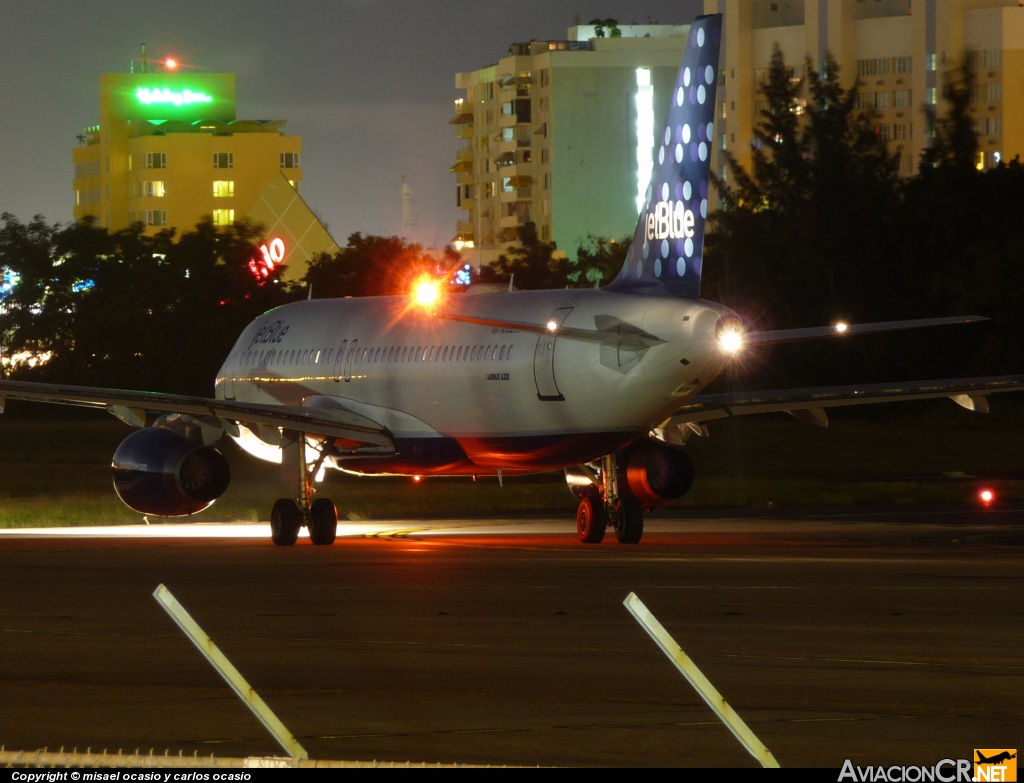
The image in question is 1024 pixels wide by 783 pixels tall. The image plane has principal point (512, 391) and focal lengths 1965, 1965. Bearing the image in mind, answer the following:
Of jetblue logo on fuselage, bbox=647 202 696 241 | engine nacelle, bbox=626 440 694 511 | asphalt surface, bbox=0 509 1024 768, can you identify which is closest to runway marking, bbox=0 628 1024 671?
asphalt surface, bbox=0 509 1024 768

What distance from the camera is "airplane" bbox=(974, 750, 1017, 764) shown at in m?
9.90

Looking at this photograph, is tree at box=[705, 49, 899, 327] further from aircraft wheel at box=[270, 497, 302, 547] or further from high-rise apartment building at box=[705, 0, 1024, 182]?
high-rise apartment building at box=[705, 0, 1024, 182]

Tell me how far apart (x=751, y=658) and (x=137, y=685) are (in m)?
4.50

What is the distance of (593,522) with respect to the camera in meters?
28.1

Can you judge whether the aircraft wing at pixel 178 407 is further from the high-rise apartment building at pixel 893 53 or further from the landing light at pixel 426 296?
the high-rise apartment building at pixel 893 53

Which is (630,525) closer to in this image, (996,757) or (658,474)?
(658,474)

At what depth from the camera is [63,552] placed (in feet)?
87.0

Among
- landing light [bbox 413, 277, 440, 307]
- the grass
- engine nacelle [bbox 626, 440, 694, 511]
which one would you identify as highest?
landing light [bbox 413, 277, 440, 307]

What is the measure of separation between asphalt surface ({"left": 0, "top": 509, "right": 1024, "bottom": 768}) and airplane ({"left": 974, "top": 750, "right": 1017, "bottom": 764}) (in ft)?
0.67

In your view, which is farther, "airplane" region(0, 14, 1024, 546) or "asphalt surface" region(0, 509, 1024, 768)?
"airplane" region(0, 14, 1024, 546)

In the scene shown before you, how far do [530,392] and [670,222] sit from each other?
3.12 meters

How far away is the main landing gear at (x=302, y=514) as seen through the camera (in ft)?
93.0

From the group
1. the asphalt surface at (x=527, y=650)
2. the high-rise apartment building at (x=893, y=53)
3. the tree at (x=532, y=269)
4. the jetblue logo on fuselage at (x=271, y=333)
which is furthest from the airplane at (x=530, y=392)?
the high-rise apartment building at (x=893, y=53)

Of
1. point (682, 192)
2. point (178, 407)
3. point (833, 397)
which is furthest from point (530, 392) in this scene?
point (833, 397)
